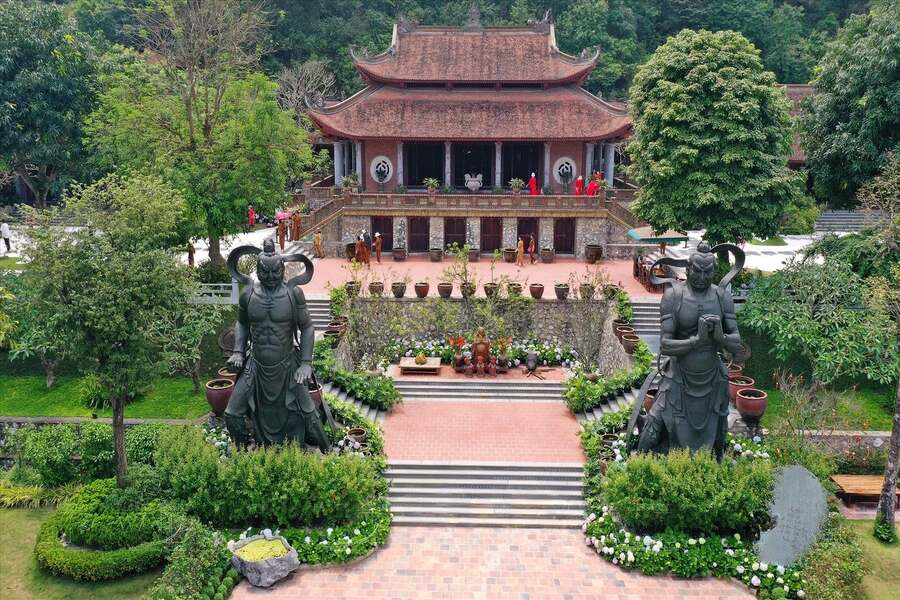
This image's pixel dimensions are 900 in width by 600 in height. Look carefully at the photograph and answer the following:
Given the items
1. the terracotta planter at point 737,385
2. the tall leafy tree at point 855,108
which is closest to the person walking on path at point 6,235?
the terracotta planter at point 737,385

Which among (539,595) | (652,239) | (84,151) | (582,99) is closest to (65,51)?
(84,151)

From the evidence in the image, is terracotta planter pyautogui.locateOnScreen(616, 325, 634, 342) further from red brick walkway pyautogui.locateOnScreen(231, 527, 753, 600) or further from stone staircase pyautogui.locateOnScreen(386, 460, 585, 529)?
red brick walkway pyautogui.locateOnScreen(231, 527, 753, 600)

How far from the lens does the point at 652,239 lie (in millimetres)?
28172

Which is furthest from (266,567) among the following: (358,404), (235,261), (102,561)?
(358,404)

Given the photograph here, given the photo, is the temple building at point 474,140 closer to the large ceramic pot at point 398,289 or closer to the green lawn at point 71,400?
the large ceramic pot at point 398,289

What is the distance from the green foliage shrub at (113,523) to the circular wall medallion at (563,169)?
27.2 m

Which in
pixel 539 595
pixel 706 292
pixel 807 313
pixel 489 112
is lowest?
pixel 539 595

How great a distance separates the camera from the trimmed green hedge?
13.7 metres

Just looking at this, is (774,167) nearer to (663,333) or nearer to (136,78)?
(663,333)

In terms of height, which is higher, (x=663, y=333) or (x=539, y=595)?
(x=663, y=333)

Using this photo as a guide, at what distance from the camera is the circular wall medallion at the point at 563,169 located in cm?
3722

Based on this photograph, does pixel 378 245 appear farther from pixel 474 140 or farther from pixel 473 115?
pixel 473 115

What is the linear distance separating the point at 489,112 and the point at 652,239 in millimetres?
12010

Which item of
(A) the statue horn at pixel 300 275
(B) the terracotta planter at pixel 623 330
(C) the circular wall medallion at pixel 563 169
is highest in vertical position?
(C) the circular wall medallion at pixel 563 169
